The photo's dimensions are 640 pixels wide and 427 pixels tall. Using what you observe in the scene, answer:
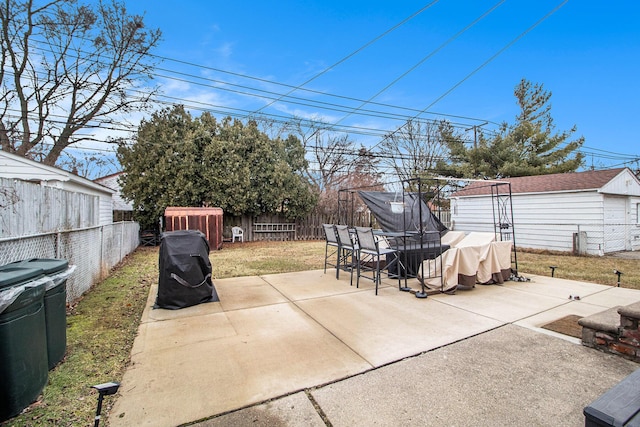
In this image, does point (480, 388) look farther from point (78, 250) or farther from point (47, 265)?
point (78, 250)

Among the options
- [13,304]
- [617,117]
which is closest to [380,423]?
[13,304]

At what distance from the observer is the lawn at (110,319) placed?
1999 millimetres

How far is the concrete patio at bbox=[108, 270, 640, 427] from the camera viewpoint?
1.96m

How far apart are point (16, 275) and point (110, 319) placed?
2.09 metres

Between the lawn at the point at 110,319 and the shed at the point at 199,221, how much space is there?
8.80ft

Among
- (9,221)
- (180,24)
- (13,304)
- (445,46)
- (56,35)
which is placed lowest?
(13,304)

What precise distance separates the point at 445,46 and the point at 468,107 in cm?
1100

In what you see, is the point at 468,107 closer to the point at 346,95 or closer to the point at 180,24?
the point at 346,95

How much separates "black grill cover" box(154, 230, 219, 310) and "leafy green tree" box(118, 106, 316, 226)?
886 centimetres

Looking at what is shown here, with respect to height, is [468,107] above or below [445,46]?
above

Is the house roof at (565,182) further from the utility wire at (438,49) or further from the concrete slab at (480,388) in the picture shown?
the concrete slab at (480,388)

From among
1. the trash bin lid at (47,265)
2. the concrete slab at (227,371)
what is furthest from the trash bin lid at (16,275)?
the concrete slab at (227,371)

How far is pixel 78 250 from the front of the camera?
472 cm

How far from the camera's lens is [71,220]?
4738 millimetres
